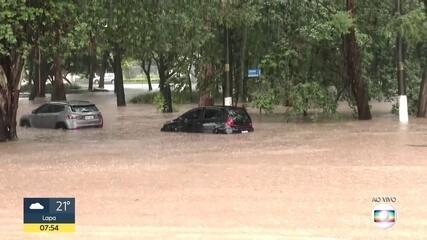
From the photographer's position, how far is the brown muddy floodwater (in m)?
8.30

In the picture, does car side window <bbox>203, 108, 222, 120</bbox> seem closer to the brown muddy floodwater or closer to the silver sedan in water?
the brown muddy floodwater

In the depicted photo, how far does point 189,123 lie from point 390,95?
13502 millimetres

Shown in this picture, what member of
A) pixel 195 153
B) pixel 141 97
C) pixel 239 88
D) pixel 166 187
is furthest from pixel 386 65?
pixel 141 97

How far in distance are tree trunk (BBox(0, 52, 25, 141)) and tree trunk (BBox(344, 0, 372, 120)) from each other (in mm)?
14178

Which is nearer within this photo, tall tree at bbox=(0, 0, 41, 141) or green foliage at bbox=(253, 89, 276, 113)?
tall tree at bbox=(0, 0, 41, 141)

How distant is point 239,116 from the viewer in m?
24.2

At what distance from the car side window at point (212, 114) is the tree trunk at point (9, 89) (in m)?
6.97

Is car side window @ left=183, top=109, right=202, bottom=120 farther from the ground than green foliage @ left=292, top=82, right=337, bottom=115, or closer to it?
closer to it

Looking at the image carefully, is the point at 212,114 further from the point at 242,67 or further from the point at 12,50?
the point at 242,67

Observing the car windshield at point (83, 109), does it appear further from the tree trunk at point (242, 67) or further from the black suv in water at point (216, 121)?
the tree trunk at point (242, 67)

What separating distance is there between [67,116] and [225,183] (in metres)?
17.6

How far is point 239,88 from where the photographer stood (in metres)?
33.5
